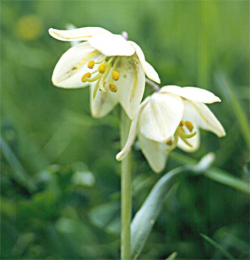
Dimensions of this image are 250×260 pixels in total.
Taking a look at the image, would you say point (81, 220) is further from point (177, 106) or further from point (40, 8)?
point (40, 8)

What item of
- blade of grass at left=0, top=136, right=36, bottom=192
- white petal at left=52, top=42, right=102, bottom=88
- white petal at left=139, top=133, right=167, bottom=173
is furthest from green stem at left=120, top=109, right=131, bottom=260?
blade of grass at left=0, top=136, right=36, bottom=192

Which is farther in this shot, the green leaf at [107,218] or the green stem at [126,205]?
the green leaf at [107,218]

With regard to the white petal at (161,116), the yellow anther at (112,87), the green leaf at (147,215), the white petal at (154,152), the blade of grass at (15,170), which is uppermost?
the yellow anther at (112,87)

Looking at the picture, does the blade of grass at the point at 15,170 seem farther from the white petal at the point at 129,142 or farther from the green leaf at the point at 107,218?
the white petal at the point at 129,142

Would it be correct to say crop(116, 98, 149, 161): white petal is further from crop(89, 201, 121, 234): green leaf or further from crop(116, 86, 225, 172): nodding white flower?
crop(89, 201, 121, 234): green leaf

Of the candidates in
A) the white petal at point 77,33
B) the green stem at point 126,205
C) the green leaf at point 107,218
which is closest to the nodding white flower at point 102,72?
the white petal at point 77,33
